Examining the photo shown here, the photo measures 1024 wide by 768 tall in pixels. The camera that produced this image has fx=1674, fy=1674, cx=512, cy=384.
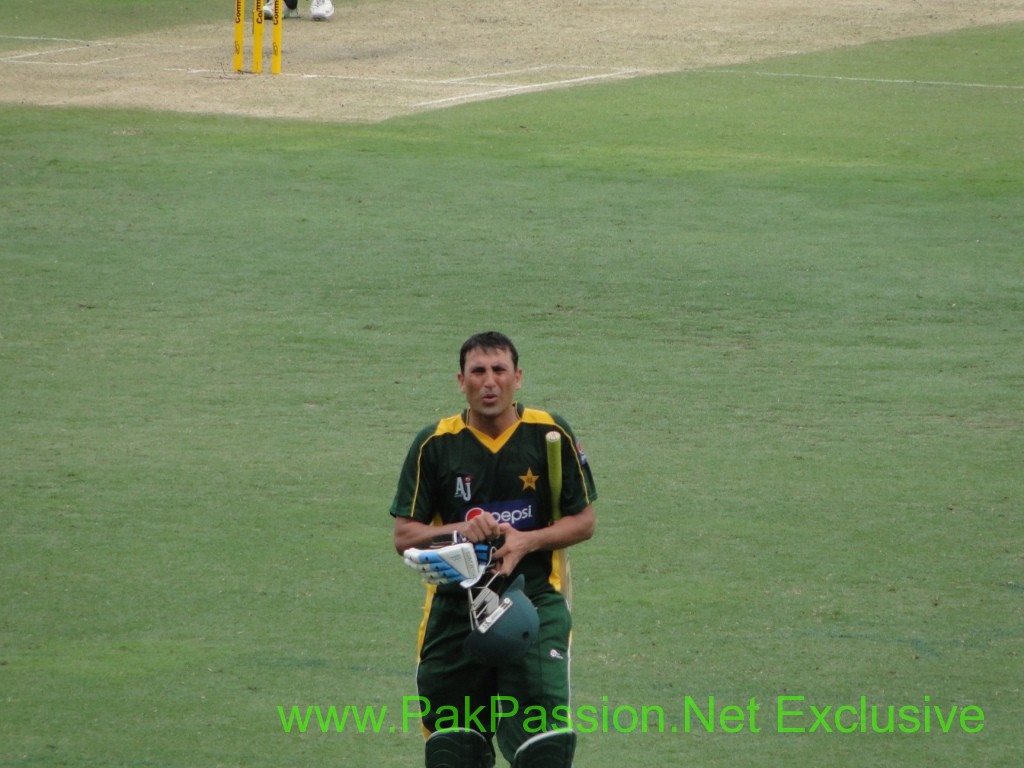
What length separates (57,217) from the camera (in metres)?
15.5

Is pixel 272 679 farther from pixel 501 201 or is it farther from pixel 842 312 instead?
pixel 501 201

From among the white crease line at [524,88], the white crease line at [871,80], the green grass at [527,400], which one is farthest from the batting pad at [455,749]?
the white crease line at [871,80]

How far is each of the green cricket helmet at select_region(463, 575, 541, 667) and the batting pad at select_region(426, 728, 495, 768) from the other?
316 mm

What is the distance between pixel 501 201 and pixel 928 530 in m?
8.38

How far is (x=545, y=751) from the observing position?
5496 mm

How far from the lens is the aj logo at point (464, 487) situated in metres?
5.78

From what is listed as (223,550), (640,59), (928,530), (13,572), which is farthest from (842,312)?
(640,59)

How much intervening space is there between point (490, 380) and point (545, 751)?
4.12 feet

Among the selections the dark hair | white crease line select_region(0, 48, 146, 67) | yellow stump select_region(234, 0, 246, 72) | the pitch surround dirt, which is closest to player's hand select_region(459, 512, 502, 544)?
the dark hair

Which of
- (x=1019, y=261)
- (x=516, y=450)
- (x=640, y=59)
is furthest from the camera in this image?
(x=640, y=59)

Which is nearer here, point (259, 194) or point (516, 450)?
point (516, 450)

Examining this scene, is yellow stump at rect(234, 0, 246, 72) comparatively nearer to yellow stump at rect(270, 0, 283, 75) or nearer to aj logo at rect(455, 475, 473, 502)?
yellow stump at rect(270, 0, 283, 75)

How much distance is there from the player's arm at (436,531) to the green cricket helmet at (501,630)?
0.74ft

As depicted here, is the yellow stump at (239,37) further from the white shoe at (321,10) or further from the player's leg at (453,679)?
the player's leg at (453,679)
